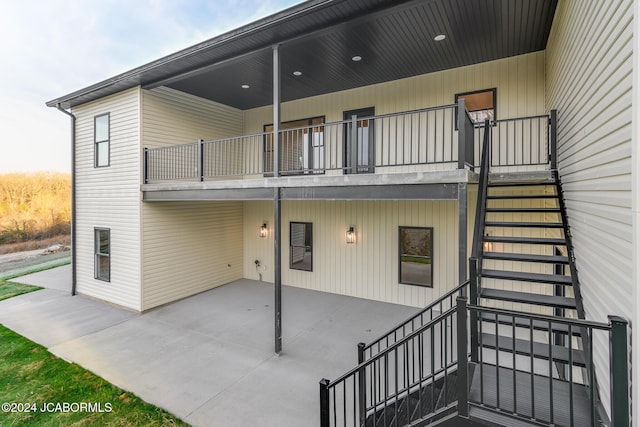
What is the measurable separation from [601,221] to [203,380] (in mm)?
5269

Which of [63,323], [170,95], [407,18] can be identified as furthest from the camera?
[170,95]

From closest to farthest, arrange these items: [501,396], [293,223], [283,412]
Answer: [501,396] < [283,412] < [293,223]

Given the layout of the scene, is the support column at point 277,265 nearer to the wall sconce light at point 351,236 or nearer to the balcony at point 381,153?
the balcony at point 381,153

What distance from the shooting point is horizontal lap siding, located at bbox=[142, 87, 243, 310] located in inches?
307

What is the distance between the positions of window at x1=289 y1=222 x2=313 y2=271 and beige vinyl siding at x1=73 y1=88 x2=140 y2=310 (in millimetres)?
4172

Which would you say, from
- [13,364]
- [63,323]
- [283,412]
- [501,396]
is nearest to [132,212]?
[63,323]

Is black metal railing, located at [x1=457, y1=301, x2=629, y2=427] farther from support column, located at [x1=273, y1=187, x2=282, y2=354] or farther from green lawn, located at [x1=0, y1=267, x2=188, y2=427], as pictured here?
green lawn, located at [x1=0, y1=267, x2=188, y2=427]

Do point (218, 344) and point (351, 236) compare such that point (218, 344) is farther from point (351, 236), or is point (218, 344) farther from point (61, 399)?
point (351, 236)

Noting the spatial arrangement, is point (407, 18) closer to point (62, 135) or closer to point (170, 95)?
point (170, 95)

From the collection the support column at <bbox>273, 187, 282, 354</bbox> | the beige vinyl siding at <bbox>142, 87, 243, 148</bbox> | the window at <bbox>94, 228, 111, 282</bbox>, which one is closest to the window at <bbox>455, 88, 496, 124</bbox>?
the support column at <bbox>273, 187, 282, 354</bbox>

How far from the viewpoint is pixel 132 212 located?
7754mm

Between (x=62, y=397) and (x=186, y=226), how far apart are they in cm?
484

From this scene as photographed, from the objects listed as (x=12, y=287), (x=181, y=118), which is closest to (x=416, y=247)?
(x=181, y=118)

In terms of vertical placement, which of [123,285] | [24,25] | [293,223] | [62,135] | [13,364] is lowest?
[13,364]
